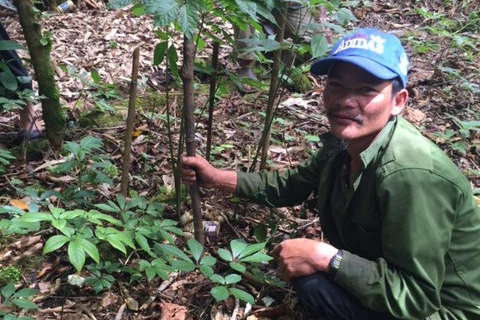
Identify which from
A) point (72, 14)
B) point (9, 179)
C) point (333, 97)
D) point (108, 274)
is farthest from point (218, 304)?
point (72, 14)

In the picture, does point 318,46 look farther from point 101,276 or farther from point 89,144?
point 101,276

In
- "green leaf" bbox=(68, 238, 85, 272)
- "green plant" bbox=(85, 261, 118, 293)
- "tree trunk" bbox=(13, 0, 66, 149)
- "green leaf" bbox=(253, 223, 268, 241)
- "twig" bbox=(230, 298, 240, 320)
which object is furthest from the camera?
"tree trunk" bbox=(13, 0, 66, 149)

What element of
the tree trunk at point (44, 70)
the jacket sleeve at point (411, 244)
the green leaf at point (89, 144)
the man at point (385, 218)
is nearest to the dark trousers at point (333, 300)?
the man at point (385, 218)

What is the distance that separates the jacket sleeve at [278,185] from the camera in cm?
259

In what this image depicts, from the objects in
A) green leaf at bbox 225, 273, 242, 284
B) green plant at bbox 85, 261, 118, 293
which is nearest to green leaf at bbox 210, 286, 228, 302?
green leaf at bbox 225, 273, 242, 284

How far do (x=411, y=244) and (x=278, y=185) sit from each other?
0.98m

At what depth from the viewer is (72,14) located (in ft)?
21.6

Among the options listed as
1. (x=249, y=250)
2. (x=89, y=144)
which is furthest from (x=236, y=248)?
(x=89, y=144)

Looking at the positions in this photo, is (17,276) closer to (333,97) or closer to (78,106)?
(333,97)

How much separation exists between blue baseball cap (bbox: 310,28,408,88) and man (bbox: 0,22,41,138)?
2.04 m

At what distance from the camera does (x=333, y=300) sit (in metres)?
2.02

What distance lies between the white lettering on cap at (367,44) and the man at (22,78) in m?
2.05

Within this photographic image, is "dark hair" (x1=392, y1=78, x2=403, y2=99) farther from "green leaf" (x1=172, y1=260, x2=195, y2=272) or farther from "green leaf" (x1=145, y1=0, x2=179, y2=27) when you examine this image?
"green leaf" (x1=172, y1=260, x2=195, y2=272)

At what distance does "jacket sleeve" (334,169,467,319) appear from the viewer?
1.77 m
